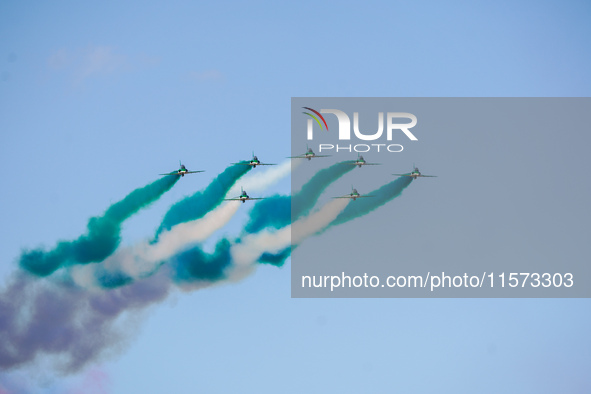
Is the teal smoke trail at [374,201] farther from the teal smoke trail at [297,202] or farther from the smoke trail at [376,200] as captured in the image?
the teal smoke trail at [297,202]

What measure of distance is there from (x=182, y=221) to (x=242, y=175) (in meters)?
7.07

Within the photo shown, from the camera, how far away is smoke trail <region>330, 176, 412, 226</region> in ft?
298

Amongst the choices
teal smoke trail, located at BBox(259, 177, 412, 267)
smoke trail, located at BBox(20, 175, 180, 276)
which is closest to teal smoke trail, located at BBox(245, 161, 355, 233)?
teal smoke trail, located at BBox(259, 177, 412, 267)

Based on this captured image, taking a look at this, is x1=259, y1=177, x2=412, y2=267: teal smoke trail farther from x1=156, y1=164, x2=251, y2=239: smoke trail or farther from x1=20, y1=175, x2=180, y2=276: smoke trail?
x1=20, y1=175, x2=180, y2=276: smoke trail

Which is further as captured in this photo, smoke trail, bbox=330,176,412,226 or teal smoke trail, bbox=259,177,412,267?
smoke trail, bbox=330,176,412,226

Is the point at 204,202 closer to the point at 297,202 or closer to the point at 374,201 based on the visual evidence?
the point at 297,202

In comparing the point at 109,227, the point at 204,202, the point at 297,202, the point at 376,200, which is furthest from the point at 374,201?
the point at 109,227

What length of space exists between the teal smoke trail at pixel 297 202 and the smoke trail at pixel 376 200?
3.41 meters

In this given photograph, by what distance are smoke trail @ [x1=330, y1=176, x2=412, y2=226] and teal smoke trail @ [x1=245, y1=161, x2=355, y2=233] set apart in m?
3.41

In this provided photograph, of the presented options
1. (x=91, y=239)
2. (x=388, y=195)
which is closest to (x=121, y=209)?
(x=91, y=239)

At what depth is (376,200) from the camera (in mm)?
91375

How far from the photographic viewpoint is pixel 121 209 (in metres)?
88.1

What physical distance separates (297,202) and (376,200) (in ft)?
25.7

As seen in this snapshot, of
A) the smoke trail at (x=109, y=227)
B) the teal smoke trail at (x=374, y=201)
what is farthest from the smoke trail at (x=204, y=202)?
the teal smoke trail at (x=374, y=201)
